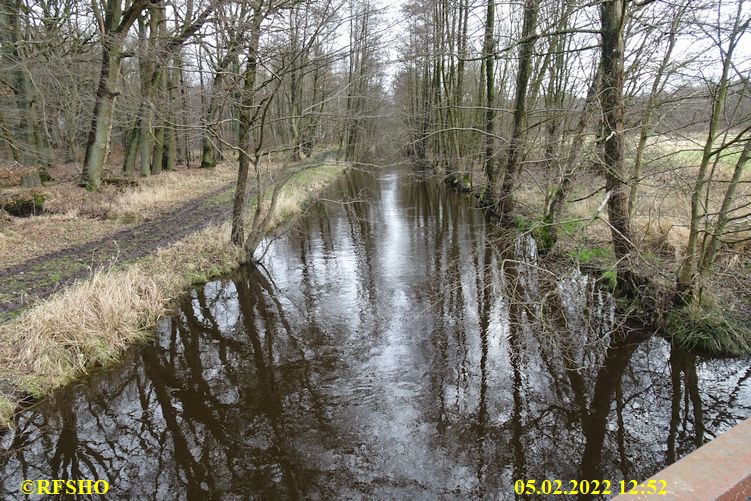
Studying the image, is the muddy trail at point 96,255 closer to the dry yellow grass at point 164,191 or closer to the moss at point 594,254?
the dry yellow grass at point 164,191

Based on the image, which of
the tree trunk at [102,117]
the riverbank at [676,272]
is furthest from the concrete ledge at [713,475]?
the tree trunk at [102,117]

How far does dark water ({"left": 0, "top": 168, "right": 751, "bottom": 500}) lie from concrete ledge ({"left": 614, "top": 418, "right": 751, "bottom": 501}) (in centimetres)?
299

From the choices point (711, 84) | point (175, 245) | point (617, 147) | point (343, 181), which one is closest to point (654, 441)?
point (617, 147)

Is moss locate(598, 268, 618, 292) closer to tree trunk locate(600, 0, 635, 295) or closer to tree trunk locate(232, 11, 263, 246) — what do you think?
tree trunk locate(600, 0, 635, 295)

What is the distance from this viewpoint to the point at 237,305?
8.60 metres

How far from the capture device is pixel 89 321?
6531 mm

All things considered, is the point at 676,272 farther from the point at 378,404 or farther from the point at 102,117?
the point at 102,117

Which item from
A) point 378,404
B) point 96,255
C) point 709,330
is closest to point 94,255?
point 96,255

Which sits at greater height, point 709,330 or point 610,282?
point 610,282

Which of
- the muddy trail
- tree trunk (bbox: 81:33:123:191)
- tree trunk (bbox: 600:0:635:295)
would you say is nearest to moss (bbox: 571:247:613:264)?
tree trunk (bbox: 600:0:635:295)

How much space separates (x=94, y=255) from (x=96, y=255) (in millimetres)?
36

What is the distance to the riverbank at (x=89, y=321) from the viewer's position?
18.5 ft

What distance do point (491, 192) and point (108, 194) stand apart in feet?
41.8

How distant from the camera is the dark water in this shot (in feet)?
14.2
